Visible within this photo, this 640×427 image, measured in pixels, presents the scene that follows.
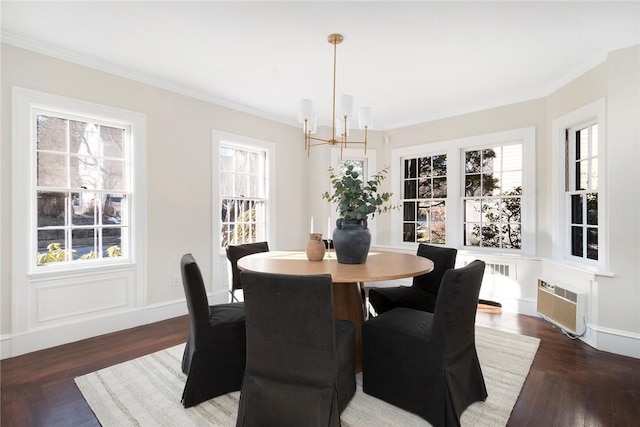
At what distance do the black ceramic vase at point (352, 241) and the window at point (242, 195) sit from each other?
2.35 meters

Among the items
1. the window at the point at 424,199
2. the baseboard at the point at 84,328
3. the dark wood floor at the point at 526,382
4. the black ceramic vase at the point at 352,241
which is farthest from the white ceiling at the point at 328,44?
the dark wood floor at the point at 526,382

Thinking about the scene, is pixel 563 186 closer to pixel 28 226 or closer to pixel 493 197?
pixel 493 197

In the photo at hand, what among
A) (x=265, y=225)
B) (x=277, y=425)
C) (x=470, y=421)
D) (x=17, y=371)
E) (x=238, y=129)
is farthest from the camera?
(x=265, y=225)

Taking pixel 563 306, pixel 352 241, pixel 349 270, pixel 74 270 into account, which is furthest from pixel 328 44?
pixel 563 306

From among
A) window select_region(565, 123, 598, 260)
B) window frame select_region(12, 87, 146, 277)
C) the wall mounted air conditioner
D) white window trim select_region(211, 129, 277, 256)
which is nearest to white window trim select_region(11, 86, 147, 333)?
window frame select_region(12, 87, 146, 277)

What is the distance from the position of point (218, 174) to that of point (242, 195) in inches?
20.6

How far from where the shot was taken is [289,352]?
5.26 ft

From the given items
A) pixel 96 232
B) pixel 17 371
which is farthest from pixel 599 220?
pixel 17 371

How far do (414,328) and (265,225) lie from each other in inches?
127

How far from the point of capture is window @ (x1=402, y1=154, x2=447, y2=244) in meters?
4.80

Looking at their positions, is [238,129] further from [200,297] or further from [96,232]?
[200,297]

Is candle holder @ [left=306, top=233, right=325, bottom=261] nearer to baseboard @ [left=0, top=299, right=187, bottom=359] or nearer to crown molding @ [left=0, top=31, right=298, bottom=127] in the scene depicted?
baseboard @ [left=0, top=299, right=187, bottom=359]

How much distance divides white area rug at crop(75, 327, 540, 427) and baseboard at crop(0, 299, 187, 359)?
2.83 feet

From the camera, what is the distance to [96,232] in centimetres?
322
